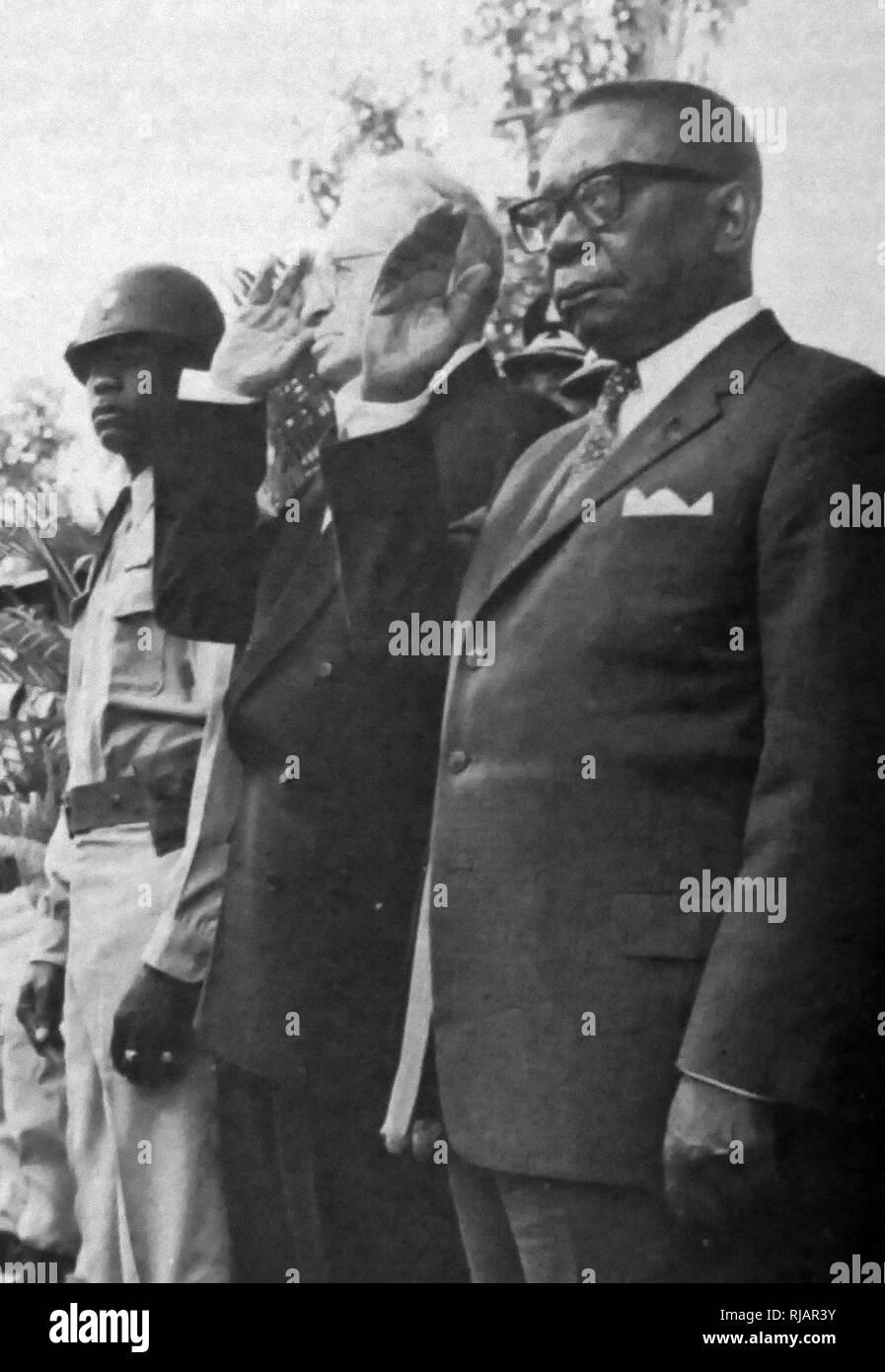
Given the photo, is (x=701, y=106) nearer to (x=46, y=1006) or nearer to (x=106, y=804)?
(x=106, y=804)

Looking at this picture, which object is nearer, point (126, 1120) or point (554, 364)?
point (554, 364)

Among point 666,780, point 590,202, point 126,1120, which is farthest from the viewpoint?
point 126,1120

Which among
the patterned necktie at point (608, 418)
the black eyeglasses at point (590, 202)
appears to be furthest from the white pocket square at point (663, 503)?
the black eyeglasses at point (590, 202)

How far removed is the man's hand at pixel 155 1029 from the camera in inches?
166

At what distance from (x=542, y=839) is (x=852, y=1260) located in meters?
0.91

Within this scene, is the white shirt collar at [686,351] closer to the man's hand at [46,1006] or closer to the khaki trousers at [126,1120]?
the khaki trousers at [126,1120]

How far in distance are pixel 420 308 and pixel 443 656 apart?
69 centimetres

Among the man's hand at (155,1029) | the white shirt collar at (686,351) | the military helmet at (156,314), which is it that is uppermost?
the military helmet at (156,314)

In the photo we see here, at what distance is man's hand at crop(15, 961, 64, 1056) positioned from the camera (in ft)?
15.0

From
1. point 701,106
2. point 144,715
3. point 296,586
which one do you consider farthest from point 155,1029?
point 701,106

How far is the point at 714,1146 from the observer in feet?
10.9

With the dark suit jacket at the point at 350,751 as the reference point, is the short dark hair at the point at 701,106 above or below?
above

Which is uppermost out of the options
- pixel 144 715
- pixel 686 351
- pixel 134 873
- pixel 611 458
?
pixel 686 351

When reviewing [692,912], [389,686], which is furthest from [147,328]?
[692,912]
